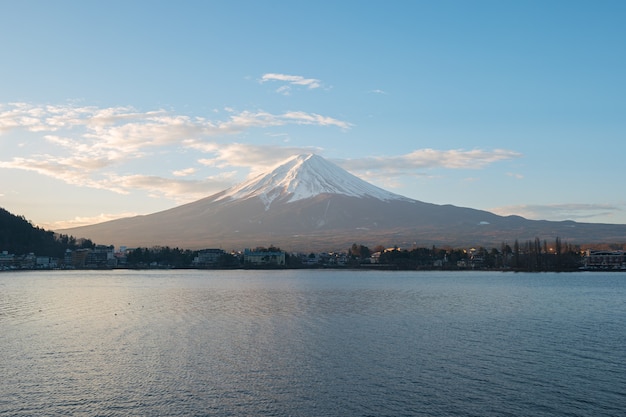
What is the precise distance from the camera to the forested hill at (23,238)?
132125 mm

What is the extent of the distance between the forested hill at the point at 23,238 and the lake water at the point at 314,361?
10620cm

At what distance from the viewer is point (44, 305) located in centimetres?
3953

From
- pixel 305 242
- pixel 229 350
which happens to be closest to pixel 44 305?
pixel 229 350

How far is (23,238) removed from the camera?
13462 cm

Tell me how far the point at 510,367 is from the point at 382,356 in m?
4.18

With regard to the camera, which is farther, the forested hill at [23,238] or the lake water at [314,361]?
the forested hill at [23,238]

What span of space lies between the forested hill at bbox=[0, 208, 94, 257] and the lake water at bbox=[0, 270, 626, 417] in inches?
4181

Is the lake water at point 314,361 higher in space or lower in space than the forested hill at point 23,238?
lower

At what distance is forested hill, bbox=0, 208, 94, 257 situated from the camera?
132 m

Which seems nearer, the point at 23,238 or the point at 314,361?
the point at 314,361

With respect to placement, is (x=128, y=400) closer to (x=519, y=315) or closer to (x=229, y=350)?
(x=229, y=350)

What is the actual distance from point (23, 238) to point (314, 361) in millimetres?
130131

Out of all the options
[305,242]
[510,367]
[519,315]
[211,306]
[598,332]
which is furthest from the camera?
[305,242]

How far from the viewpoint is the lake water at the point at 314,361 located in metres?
15.4
